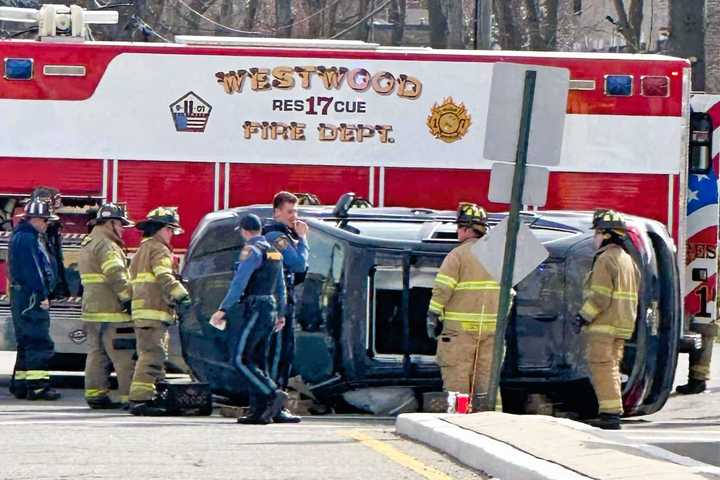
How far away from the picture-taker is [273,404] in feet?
39.2

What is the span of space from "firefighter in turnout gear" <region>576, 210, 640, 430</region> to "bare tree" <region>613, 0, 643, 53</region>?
2400 cm

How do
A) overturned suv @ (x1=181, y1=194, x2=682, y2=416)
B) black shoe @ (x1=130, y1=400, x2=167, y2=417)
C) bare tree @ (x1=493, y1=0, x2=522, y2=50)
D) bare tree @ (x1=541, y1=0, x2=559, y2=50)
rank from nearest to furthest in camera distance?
overturned suv @ (x1=181, y1=194, x2=682, y2=416) → black shoe @ (x1=130, y1=400, x2=167, y2=417) → bare tree @ (x1=493, y1=0, x2=522, y2=50) → bare tree @ (x1=541, y1=0, x2=559, y2=50)

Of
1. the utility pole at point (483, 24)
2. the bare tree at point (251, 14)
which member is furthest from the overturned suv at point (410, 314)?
the bare tree at point (251, 14)

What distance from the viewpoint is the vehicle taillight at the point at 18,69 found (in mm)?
15375

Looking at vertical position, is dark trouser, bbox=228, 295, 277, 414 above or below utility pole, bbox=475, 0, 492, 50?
below

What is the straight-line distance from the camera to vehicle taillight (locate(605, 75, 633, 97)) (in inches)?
609

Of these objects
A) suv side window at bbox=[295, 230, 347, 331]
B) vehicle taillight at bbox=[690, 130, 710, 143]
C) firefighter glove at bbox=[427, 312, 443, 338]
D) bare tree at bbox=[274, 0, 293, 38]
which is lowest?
firefighter glove at bbox=[427, 312, 443, 338]

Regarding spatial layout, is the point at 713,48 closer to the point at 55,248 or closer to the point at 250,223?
the point at 55,248

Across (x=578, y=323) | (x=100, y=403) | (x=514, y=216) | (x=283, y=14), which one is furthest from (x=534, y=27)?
(x=514, y=216)

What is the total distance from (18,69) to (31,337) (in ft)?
8.85

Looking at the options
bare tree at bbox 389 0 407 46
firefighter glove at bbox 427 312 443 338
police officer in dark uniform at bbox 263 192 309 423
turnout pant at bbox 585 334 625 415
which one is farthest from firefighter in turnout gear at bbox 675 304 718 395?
bare tree at bbox 389 0 407 46

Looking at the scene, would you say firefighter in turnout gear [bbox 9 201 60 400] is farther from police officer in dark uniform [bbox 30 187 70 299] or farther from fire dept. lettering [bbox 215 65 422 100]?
fire dept. lettering [bbox 215 65 422 100]

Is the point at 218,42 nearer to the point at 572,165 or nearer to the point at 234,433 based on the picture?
the point at 572,165

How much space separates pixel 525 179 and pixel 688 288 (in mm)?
5022
